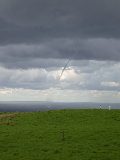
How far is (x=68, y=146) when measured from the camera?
125 feet

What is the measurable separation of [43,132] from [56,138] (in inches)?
213

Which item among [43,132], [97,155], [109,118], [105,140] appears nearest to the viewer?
[97,155]

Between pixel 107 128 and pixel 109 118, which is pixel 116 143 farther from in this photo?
pixel 109 118

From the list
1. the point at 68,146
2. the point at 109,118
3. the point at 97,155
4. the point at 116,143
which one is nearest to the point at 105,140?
the point at 116,143

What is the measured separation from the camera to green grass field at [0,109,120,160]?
34125 millimetres

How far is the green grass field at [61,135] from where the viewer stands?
34.1 meters

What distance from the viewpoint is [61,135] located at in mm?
44750

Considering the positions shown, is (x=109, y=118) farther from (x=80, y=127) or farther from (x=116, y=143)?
(x=116, y=143)

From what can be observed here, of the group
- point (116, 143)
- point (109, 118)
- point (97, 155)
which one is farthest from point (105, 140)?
point (109, 118)

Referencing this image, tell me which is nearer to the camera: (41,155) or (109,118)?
(41,155)

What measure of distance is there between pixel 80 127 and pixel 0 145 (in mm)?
15565

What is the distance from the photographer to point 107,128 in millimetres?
50719

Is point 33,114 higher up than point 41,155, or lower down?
higher up

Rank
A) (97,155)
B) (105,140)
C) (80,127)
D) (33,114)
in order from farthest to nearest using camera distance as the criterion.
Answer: (33,114) < (80,127) < (105,140) < (97,155)
